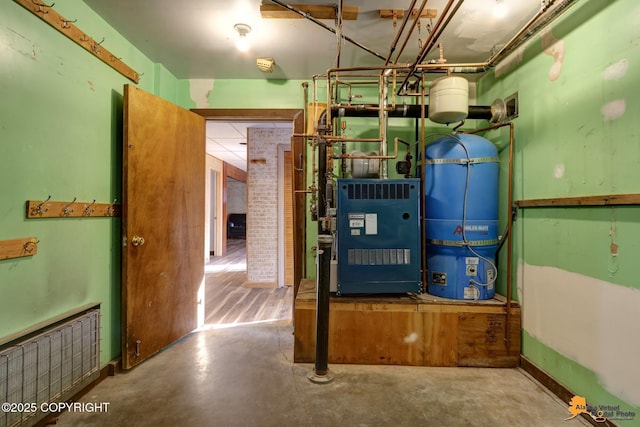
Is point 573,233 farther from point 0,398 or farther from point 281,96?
point 0,398

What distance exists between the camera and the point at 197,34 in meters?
2.09

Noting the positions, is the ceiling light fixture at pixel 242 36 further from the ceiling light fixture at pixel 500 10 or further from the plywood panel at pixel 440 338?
Answer: the plywood panel at pixel 440 338

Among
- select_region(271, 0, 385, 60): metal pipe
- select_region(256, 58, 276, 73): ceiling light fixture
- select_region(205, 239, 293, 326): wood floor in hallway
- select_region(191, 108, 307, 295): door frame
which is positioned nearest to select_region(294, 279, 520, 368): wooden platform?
select_region(191, 108, 307, 295): door frame

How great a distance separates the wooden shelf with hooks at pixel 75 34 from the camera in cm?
147

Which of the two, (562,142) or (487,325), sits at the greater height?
(562,142)

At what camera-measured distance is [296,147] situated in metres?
2.82

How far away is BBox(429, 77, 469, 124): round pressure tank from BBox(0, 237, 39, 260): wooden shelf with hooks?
2.64 m

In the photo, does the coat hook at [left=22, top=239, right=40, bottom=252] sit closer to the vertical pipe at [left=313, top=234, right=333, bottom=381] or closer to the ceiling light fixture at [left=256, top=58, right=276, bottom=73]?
the vertical pipe at [left=313, top=234, right=333, bottom=381]

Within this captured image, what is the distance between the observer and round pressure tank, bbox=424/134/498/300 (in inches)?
83.2

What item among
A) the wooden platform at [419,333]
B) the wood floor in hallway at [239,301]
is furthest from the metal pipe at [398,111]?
the wood floor in hallway at [239,301]

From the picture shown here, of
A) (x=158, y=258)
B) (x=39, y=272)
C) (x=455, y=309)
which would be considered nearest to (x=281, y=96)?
(x=158, y=258)

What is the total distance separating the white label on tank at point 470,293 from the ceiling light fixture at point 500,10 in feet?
6.19

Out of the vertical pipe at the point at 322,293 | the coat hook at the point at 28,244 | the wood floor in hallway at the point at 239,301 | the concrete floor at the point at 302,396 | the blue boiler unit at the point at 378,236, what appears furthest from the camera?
the wood floor in hallway at the point at 239,301

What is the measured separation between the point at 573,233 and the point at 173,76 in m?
3.48
